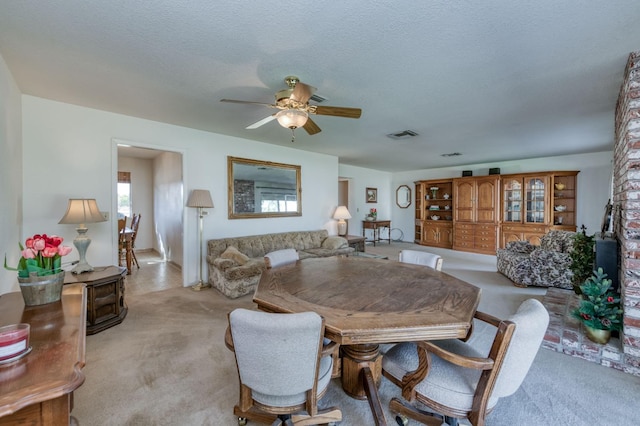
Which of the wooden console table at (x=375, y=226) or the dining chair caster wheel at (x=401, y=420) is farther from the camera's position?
the wooden console table at (x=375, y=226)

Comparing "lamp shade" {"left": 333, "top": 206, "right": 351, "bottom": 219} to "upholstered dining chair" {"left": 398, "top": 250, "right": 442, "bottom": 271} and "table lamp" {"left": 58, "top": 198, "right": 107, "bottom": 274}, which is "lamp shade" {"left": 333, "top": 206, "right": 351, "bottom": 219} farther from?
"table lamp" {"left": 58, "top": 198, "right": 107, "bottom": 274}

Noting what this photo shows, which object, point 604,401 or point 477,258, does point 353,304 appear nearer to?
point 604,401

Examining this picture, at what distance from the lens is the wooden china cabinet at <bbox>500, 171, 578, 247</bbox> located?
5.93 meters

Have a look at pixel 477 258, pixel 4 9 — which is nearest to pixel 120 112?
pixel 4 9

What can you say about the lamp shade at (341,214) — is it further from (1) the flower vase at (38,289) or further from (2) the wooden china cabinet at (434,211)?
(1) the flower vase at (38,289)

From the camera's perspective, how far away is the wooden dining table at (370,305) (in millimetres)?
1266

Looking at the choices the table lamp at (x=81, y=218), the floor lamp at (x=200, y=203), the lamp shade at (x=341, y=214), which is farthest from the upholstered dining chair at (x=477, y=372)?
the lamp shade at (x=341, y=214)

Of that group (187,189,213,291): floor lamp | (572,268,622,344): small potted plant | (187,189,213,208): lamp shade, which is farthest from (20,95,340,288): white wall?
(572,268,622,344): small potted plant

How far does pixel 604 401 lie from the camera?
1.78 metres

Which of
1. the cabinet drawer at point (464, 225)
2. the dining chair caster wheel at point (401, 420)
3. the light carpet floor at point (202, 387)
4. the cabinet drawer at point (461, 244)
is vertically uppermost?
the cabinet drawer at point (464, 225)

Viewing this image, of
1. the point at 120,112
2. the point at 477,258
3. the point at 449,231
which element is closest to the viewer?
the point at 120,112

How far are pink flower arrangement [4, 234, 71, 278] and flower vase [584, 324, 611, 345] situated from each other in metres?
3.78

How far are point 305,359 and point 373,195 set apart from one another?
7.63m

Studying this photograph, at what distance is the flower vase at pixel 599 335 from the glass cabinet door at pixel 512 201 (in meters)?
4.69
